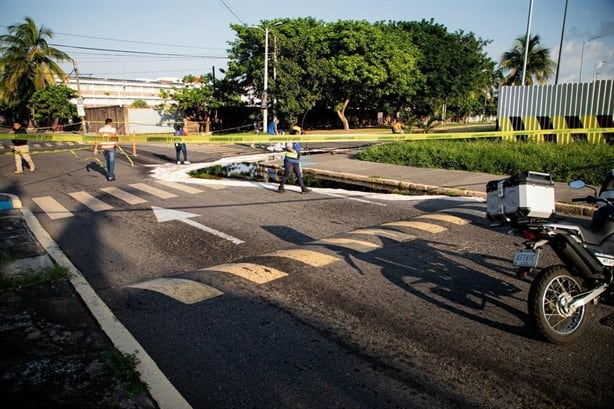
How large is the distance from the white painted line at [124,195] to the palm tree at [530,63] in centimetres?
5365

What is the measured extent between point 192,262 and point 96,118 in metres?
45.3

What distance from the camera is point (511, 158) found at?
13.9 m

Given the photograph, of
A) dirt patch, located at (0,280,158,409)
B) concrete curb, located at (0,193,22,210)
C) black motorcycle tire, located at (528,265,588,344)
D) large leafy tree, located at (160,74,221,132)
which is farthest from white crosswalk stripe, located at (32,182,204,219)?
large leafy tree, located at (160,74,221,132)

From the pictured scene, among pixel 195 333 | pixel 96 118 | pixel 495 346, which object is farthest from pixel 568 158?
pixel 96 118

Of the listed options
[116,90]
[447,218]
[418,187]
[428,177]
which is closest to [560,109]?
[428,177]

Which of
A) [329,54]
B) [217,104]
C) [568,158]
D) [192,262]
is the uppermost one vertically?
[329,54]

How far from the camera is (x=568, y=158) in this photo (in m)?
12.8

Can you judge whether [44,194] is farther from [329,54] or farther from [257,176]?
[329,54]

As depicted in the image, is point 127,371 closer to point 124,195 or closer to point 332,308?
point 332,308

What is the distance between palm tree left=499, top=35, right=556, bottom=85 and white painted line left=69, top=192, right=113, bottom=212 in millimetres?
54555

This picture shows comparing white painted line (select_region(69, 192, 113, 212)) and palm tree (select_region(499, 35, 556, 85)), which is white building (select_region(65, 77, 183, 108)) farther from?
white painted line (select_region(69, 192, 113, 212))

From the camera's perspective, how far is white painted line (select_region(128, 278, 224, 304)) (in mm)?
5094

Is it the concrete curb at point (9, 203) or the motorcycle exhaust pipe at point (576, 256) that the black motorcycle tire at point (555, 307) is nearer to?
the motorcycle exhaust pipe at point (576, 256)

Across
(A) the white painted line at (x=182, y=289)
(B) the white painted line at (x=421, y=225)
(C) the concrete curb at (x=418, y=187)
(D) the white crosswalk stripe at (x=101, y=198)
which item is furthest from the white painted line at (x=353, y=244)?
(D) the white crosswalk stripe at (x=101, y=198)
